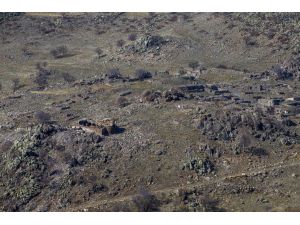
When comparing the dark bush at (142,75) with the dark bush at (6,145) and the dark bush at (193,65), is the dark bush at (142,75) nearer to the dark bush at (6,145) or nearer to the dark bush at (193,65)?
the dark bush at (193,65)

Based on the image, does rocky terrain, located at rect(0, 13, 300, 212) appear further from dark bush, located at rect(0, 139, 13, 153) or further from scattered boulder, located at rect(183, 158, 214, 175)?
dark bush, located at rect(0, 139, 13, 153)

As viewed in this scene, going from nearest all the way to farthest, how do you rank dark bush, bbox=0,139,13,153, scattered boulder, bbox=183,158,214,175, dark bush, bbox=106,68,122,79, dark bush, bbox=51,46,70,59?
scattered boulder, bbox=183,158,214,175 → dark bush, bbox=0,139,13,153 → dark bush, bbox=106,68,122,79 → dark bush, bbox=51,46,70,59

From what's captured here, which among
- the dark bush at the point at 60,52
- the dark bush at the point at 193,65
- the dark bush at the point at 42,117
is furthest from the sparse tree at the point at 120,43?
the dark bush at the point at 42,117

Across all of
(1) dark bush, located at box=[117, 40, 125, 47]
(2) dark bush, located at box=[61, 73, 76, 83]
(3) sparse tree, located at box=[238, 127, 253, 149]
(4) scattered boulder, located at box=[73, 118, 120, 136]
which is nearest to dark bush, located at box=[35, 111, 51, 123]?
(4) scattered boulder, located at box=[73, 118, 120, 136]

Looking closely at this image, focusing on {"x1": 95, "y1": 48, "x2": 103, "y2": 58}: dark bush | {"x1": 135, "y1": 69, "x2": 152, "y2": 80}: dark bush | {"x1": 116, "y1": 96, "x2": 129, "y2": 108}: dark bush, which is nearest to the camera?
{"x1": 116, "y1": 96, "x2": 129, "y2": 108}: dark bush

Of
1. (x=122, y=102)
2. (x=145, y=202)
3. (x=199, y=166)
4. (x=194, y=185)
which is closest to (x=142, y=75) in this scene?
(x=122, y=102)

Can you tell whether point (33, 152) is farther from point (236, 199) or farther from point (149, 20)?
point (149, 20)

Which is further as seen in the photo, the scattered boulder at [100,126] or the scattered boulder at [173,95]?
the scattered boulder at [173,95]
